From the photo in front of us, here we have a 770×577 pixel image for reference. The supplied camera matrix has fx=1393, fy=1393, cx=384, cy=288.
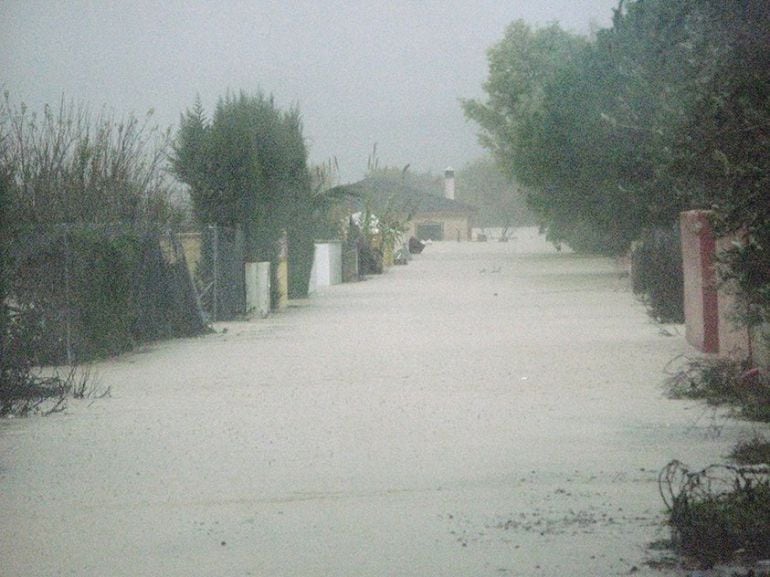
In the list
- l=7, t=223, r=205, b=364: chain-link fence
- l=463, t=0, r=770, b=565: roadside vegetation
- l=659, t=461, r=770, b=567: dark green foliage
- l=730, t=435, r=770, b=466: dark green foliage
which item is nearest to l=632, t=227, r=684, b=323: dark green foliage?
l=463, t=0, r=770, b=565: roadside vegetation

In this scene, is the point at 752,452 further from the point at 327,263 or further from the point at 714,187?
the point at 327,263

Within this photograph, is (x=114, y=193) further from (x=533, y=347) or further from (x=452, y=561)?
(x=452, y=561)

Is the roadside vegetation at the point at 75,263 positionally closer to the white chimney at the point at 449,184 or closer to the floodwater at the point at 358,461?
the floodwater at the point at 358,461

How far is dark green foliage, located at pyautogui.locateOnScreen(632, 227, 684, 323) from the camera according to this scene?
2547cm

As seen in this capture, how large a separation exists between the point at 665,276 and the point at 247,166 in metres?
8.98

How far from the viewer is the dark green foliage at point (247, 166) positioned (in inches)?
1147

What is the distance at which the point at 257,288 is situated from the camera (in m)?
29.8

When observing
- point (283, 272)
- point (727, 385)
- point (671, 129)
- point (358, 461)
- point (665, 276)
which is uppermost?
point (671, 129)

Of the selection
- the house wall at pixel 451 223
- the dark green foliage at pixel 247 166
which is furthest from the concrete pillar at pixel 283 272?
the house wall at pixel 451 223

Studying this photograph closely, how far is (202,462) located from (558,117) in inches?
1633

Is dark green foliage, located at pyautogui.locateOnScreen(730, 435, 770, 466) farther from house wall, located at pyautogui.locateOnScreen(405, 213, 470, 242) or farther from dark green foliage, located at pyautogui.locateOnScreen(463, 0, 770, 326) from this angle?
house wall, located at pyautogui.locateOnScreen(405, 213, 470, 242)

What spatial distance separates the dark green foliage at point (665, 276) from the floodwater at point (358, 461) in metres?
4.26

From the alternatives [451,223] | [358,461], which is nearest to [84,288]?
[358,461]

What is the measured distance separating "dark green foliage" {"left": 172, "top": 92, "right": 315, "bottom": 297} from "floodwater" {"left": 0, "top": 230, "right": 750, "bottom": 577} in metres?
8.32
